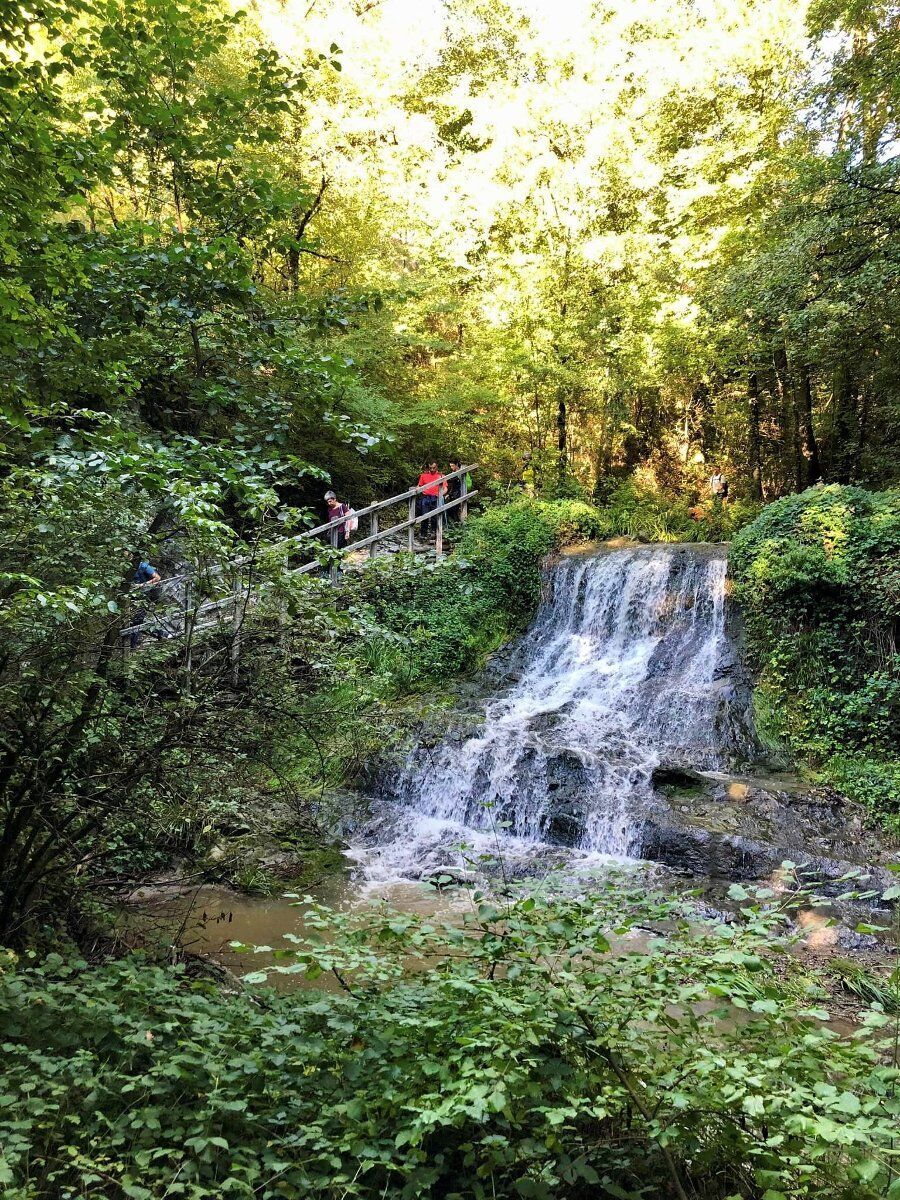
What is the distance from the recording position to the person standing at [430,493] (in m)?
14.7

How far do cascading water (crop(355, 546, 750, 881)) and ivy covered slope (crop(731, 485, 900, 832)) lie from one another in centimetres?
74

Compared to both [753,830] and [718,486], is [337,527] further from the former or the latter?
[718,486]

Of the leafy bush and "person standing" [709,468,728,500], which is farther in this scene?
"person standing" [709,468,728,500]

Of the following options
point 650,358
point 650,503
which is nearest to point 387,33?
→ point 650,358

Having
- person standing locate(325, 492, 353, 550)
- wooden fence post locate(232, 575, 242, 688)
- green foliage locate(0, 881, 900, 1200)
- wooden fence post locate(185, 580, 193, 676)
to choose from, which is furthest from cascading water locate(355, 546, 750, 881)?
person standing locate(325, 492, 353, 550)

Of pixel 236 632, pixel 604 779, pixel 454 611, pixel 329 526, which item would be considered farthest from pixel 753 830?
pixel 329 526

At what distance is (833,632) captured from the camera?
9281 millimetres

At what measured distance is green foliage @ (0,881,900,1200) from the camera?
204cm

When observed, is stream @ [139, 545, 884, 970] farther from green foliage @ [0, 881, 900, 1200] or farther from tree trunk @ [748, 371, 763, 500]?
tree trunk @ [748, 371, 763, 500]

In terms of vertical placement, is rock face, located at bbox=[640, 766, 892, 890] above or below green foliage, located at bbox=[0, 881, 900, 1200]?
below

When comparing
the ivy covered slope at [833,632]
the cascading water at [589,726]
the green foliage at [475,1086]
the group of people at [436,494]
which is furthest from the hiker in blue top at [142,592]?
the ivy covered slope at [833,632]

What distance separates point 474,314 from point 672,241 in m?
5.04

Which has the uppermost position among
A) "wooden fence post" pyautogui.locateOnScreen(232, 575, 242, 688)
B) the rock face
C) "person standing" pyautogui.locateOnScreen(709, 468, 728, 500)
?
"person standing" pyautogui.locateOnScreen(709, 468, 728, 500)

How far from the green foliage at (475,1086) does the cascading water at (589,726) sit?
3639 mm
